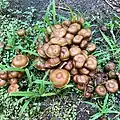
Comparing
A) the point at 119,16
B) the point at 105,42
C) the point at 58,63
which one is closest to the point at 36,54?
the point at 58,63

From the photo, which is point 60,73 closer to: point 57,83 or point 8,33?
point 57,83

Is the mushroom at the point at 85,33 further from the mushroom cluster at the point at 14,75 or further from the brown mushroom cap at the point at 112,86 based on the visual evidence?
the mushroom cluster at the point at 14,75

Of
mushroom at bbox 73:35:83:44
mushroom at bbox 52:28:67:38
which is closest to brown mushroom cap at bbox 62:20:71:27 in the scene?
mushroom at bbox 52:28:67:38

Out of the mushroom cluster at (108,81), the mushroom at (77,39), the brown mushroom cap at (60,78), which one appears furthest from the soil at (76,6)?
the brown mushroom cap at (60,78)

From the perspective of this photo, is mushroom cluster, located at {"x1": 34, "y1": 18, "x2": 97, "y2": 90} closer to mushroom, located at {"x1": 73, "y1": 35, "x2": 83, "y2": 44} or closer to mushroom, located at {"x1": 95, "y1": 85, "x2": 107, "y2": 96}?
mushroom, located at {"x1": 73, "y1": 35, "x2": 83, "y2": 44}

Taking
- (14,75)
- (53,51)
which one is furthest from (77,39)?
(14,75)

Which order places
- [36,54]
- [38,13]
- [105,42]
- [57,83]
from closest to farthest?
[57,83], [36,54], [105,42], [38,13]
